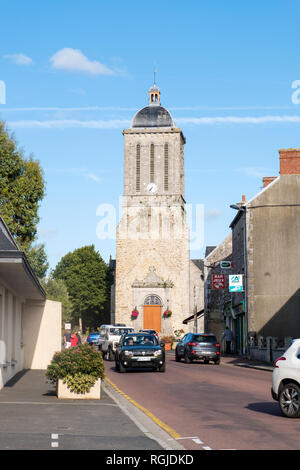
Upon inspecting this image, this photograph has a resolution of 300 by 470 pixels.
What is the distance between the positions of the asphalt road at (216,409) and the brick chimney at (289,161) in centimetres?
1874

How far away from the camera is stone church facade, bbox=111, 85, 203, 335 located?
76312 mm

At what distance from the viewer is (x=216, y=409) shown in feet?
48.3

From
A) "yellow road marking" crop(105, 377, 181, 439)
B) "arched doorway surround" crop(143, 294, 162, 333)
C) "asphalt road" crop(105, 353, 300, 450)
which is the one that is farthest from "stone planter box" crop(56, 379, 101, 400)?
"arched doorway surround" crop(143, 294, 162, 333)

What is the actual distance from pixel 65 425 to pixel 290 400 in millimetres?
4448

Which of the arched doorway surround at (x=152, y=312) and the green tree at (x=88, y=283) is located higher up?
the green tree at (x=88, y=283)

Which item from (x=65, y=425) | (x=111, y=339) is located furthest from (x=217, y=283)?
(x=65, y=425)

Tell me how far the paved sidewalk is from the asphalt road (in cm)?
78

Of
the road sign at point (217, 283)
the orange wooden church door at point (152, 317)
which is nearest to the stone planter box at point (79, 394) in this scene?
the road sign at point (217, 283)

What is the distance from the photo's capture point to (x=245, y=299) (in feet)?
136

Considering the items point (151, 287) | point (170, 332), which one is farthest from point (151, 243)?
point (170, 332)

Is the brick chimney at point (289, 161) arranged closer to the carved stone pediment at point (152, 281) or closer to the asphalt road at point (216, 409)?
the asphalt road at point (216, 409)

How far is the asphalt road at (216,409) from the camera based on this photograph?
1016cm
